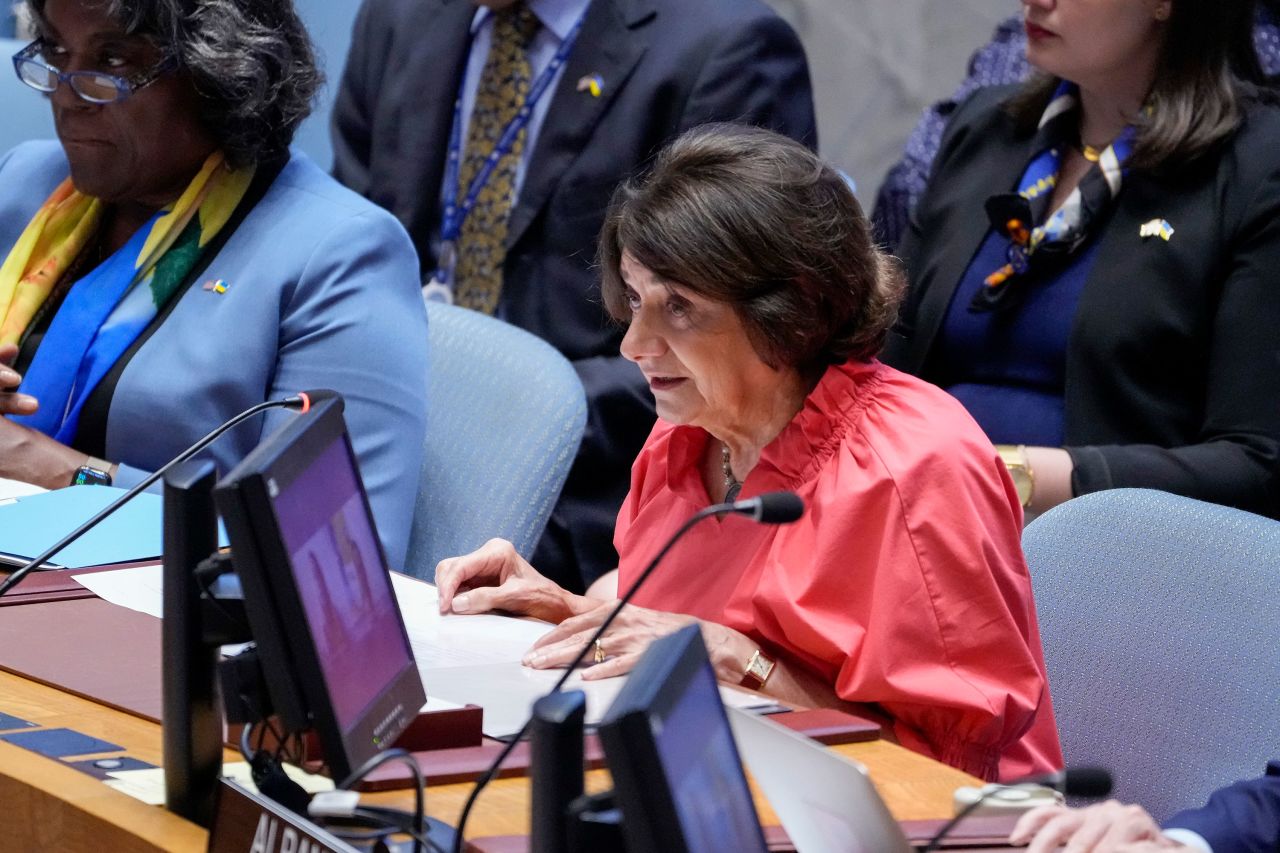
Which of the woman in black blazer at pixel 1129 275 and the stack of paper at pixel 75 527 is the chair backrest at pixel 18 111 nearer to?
the stack of paper at pixel 75 527

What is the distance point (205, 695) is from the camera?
133 cm

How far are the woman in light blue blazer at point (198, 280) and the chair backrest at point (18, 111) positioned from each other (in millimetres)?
1113

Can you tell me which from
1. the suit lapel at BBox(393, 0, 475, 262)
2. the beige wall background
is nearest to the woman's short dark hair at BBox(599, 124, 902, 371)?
the suit lapel at BBox(393, 0, 475, 262)

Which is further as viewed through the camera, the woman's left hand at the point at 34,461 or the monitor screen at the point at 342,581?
the woman's left hand at the point at 34,461

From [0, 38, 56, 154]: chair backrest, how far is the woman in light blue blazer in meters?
1.11

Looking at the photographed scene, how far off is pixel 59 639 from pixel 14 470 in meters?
0.65

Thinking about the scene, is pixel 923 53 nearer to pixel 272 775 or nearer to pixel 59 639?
pixel 59 639

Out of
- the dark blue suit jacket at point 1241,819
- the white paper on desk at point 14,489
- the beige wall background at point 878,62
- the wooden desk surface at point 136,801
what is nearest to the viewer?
the wooden desk surface at point 136,801

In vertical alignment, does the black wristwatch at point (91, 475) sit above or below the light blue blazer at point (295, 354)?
below

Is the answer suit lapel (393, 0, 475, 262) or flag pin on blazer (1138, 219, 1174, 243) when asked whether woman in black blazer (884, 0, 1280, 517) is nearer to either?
flag pin on blazer (1138, 219, 1174, 243)

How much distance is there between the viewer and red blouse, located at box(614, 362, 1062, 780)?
66.7 inches

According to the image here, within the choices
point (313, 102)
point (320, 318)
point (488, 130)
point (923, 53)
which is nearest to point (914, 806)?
point (320, 318)

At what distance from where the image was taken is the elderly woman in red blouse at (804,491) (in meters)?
1.70

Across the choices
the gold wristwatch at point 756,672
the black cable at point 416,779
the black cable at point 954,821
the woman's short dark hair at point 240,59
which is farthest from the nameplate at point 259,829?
the woman's short dark hair at point 240,59
